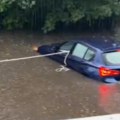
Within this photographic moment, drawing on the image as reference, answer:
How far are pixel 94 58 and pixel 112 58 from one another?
520mm

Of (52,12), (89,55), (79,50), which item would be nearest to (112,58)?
(89,55)

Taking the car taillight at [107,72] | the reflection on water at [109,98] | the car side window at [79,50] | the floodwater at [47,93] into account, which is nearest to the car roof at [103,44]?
the car side window at [79,50]

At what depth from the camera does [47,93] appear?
13023 mm

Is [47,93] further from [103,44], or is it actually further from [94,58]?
[103,44]

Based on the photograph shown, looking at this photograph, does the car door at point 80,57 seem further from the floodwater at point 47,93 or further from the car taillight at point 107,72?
the car taillight at point 107,72

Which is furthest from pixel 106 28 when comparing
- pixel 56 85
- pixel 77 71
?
pixel 56 85

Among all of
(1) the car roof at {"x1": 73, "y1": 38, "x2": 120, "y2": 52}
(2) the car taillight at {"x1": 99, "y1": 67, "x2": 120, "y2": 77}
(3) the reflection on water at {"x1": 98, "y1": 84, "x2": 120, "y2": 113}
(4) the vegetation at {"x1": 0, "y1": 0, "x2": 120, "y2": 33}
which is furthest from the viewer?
(4) the vegetation at {"x1": 0, "y1": 0, "x2": 120, "y2": 33}

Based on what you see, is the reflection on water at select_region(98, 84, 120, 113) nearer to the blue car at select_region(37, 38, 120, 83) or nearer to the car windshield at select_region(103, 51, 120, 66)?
the blue car at select_region(37, 38, 120, 83)

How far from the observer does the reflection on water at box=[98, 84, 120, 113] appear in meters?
11.9

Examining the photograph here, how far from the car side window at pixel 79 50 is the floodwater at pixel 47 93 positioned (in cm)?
55

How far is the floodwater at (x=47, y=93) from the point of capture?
11508 mm

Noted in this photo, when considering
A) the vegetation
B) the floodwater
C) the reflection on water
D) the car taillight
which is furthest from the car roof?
the vegetation

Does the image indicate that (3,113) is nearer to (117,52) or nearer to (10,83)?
(10,83)

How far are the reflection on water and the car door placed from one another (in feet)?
3.44
